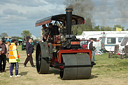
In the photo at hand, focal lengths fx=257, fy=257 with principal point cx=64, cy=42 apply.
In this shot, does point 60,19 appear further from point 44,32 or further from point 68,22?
point 68,22

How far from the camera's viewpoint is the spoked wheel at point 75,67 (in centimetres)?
878

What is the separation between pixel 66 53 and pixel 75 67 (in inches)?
30.1

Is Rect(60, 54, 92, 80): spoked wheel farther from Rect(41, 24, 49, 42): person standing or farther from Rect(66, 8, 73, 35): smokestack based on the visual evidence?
Rect(41, 24, 49, 42): person standing

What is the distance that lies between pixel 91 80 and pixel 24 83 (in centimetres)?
234

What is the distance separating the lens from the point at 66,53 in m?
9.37

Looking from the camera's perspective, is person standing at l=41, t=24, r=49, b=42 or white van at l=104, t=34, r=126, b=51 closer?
person standing at l=41, t=24, r=49, b=42

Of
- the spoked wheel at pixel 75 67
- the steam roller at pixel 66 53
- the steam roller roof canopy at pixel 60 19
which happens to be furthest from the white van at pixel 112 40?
the spoked wheel at pixel 75 67

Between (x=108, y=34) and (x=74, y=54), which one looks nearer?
(x=74, y=54)

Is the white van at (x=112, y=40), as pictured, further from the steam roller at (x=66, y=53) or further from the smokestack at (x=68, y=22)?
the smokestack at (x=68, y=22)

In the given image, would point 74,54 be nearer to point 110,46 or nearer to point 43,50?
point 43,50

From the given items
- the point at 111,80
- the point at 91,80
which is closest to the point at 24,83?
the point at 91,80

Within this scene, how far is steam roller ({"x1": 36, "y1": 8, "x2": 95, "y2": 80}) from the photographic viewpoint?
8.85 meters

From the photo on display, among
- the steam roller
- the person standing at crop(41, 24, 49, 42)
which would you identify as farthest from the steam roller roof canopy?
the person standing at crop(41, 24, 49, 42)

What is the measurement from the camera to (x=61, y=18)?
1060 centimetres
